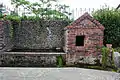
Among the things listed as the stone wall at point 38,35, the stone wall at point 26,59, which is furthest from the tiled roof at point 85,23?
the stone wall at point 38,35

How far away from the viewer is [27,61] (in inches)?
382

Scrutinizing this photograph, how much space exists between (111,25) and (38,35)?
3748 mm

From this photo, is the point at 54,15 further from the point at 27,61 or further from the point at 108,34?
the point at 27,61

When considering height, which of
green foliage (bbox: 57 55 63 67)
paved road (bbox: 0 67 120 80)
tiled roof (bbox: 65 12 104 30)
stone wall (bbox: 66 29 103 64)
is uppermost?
tiled roof (bbox: 65 12 104 30)

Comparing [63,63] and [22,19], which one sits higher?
[22,19]

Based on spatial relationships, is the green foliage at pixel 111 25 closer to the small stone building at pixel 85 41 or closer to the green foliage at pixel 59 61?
the small stone building at pixel 85 41

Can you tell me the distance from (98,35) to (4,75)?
4.39 meters

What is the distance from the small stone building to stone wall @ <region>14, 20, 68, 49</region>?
2448 mm

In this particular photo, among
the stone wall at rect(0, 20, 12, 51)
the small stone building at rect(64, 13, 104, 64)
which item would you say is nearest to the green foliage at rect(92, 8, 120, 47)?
the small stone building at rect(64, 13, 104, 64)

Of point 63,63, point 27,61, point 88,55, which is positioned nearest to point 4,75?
point 27,61

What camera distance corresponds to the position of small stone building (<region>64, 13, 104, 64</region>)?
9.87m

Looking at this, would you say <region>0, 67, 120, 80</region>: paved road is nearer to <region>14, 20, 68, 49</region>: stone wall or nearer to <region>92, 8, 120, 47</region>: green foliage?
<region>92, 8, 120, 47</region>: green foliage

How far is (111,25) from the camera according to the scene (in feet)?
37.8

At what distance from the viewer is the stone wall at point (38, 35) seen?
12.3 meters
